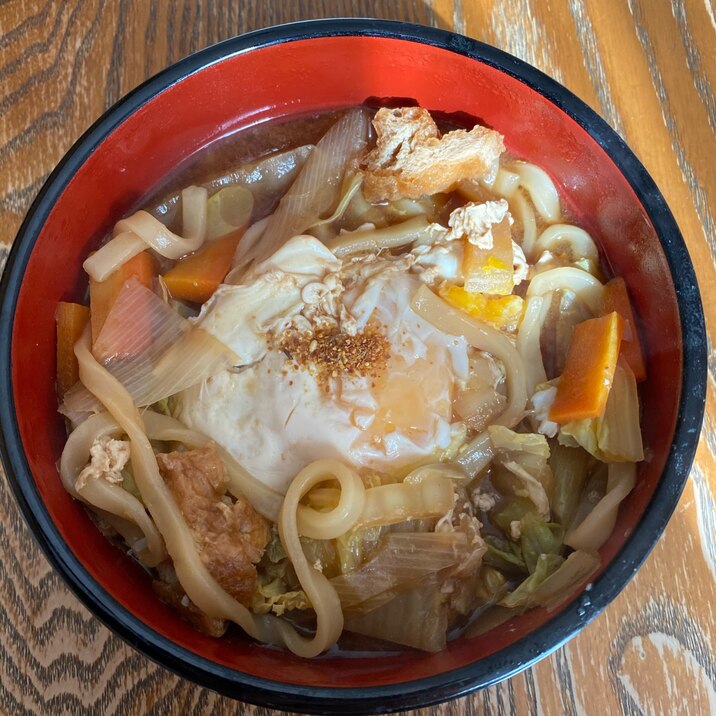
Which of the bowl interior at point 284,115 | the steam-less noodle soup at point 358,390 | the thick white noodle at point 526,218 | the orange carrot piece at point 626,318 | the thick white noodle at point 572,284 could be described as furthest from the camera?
the thick white noodle at point 526,218

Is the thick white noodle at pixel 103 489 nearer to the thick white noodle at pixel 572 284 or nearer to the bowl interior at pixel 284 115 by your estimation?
the bowl interior at pixel 284 115

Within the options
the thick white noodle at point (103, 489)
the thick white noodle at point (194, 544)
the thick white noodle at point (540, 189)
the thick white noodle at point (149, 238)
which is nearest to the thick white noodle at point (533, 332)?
the thick white noodle at point (540, 189)

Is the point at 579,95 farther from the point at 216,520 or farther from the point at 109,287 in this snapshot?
the point at 216,520

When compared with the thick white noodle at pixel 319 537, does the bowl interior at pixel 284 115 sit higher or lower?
higher

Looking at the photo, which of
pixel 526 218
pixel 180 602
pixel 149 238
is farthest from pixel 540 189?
pixel 180 602

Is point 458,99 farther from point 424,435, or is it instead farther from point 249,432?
point 249,432

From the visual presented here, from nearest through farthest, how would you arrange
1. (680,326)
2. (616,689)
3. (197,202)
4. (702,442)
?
(680,326), (616,689), (702,442), (197,202)

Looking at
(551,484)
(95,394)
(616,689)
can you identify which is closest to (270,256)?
(95,394)

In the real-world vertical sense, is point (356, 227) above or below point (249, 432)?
above
